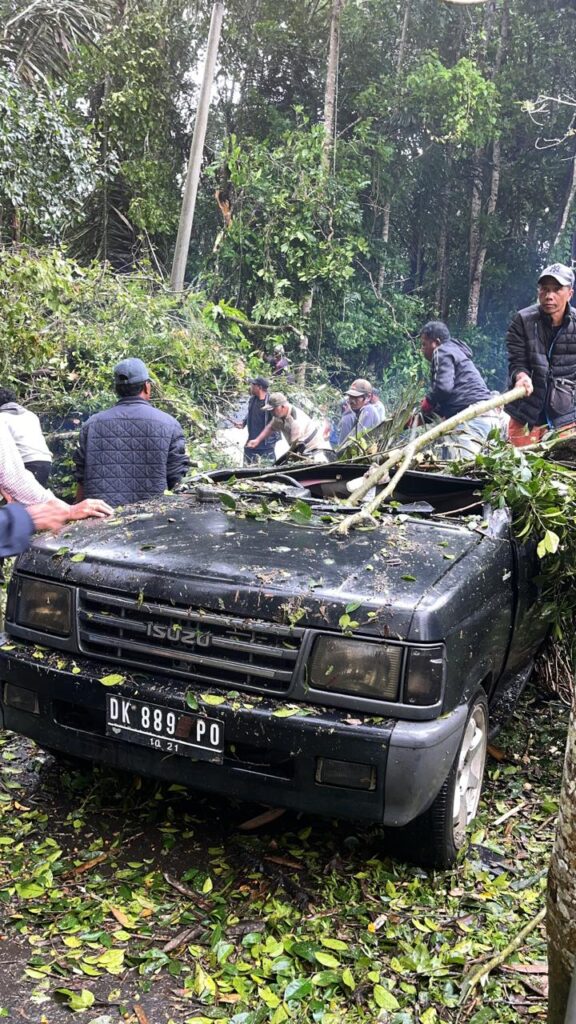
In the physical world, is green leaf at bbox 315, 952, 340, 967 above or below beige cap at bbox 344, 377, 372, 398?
below

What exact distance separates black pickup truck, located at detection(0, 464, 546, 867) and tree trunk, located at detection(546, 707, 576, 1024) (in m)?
0.88

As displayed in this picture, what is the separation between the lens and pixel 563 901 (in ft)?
4.91

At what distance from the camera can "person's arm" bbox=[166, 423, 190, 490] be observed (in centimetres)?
512

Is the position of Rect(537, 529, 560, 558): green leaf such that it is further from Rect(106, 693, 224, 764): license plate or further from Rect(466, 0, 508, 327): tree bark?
Rect(466, 0, 508, 327): tree bark

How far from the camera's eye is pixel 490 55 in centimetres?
2178

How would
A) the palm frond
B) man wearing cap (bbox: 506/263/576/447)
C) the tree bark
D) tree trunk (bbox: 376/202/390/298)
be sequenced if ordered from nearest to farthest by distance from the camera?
1. man wearing cap (bbox: 506/263/576/447)
2. the palm frond
3. tree trunk (bbox: 376/202/390/298)
4. the tree bark

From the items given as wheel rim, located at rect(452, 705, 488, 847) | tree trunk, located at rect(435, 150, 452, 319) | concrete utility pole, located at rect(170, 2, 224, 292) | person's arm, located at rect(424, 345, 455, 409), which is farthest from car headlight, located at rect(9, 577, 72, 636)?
tree trunk, located at rect(435, 150, 452, 319)

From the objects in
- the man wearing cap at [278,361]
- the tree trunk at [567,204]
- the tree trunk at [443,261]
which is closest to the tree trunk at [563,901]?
the man wearing cap at [278,361]

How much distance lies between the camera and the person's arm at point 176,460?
16.8 ft

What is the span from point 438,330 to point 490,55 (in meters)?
17.9

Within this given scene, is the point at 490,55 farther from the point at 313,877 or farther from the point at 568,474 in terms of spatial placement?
the point at 313,877

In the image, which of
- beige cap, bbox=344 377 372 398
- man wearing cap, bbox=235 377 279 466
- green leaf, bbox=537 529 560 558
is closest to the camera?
green leaf, bbox=537 529 560 558

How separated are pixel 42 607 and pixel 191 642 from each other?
694 mm

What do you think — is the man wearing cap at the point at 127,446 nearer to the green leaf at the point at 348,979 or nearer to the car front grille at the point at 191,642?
the car front grille at the point at 191,642
